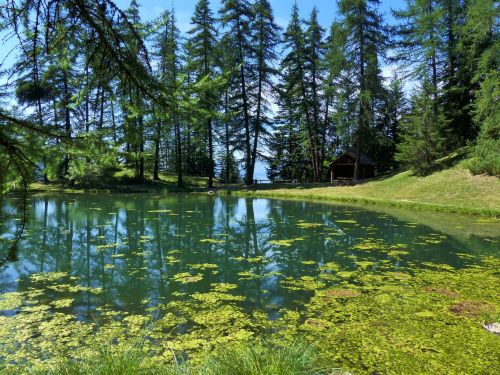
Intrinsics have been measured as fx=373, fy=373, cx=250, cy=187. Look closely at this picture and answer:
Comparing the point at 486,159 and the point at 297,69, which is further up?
the point at 297,69

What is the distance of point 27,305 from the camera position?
19.1ft

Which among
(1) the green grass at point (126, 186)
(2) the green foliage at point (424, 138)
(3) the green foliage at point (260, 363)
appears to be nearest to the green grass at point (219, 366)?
(3) the green foliage at point (260, 363)

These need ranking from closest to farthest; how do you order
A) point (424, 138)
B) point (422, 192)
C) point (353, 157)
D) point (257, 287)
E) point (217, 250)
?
point (257, 287) < point (217, 250) < point (422, 192) < point (424, 138) < point (353, 157)

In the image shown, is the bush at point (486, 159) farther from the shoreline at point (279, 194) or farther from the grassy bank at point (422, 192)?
the shoreline at point (279, 194)

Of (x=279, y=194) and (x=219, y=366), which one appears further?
(x=279, y=194)

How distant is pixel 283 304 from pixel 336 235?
6.51 m

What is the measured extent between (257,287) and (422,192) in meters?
18.2

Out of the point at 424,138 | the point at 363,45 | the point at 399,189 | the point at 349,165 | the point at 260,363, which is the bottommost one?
the point at 260,363

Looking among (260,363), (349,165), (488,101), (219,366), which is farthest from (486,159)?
(219,366)

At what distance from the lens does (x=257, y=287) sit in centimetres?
689

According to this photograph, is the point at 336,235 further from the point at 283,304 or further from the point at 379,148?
the point at 379,148

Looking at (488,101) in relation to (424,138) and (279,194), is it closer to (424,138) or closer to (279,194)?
(424,138)

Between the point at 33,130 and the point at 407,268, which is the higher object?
the point at 33,130

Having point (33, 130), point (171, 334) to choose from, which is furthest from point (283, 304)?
point (33, 130)
